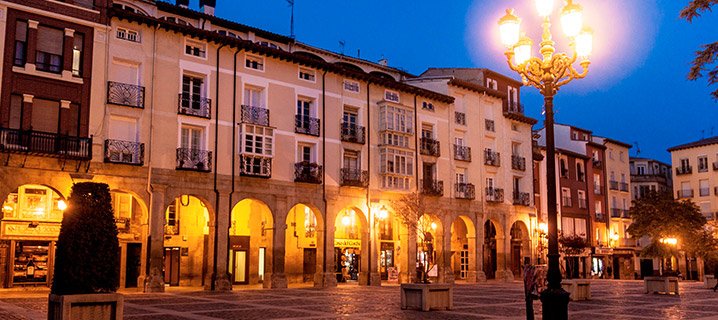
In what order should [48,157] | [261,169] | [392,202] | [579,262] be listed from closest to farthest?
[48,157] < [261,169] < [392,202] < [579,262]

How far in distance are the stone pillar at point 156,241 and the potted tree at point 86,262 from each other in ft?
54.3

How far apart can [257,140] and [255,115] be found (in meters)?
1.35

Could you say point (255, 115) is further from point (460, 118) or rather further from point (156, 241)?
point (460, 118)

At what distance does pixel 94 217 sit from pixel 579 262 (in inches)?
2160

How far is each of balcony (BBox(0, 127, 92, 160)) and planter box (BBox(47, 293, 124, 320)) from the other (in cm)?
1543

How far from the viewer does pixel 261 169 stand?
36594 millimetres

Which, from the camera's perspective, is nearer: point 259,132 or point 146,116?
point 146,116

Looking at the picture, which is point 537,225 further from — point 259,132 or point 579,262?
point 259,132

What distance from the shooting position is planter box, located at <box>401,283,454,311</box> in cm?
2292

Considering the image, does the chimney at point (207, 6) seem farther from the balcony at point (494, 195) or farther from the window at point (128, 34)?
the balcony at point (494, 195)

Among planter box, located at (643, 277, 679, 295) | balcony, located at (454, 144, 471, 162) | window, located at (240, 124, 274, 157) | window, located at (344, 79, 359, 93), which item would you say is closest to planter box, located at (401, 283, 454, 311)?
window, located at (240, 124, 274, 157)

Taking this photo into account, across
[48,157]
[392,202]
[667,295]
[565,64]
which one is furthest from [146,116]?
[667,295]

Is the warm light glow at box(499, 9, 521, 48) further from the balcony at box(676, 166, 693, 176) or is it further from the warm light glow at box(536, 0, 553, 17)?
the balcony at box(676, 166, 693, 176)

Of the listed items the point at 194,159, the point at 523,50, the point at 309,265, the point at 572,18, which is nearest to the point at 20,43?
the point at 194,159
